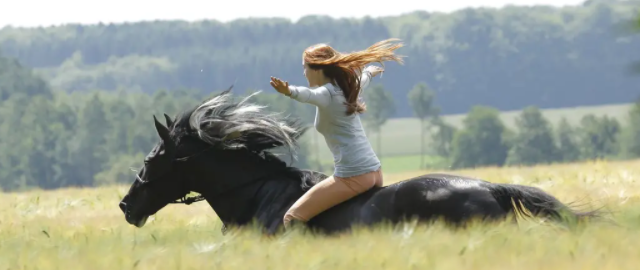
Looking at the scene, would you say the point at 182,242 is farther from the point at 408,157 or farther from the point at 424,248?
the point at 408,157

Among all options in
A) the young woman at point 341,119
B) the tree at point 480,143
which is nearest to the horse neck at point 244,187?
the young woman at point 341,119

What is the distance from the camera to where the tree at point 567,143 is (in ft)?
546

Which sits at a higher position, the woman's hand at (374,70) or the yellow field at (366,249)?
the woman's hand at (374,70)

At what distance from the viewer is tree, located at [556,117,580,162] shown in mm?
166375

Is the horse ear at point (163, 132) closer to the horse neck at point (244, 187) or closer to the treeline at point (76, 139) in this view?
the horse neck at point (244, 187)

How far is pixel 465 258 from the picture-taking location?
6.18m

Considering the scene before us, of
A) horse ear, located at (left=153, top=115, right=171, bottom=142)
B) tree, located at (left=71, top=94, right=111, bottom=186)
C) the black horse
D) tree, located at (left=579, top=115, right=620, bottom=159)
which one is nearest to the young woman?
the black horse

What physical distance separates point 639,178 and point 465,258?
1165 centimetres

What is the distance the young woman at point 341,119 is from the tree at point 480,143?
157 metres

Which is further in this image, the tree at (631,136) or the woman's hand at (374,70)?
the tree at (631,136)

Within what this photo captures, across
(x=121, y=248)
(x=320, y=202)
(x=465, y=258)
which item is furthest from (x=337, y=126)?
(x=465, y=258)

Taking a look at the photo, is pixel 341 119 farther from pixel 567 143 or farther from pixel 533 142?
pixel 567 143

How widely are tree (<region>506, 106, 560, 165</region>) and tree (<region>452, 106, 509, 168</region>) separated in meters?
2.72

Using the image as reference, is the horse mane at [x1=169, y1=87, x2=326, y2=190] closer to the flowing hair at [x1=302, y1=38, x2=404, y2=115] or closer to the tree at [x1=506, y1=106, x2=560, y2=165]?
the flowing hair at [x1=302, y1=38, x2=404, y2=115]
